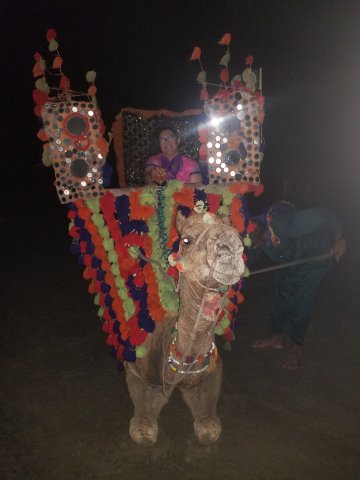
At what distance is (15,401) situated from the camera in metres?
3.61

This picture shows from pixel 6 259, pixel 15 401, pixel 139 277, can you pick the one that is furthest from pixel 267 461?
pixel 6 259

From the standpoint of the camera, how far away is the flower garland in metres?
2.71

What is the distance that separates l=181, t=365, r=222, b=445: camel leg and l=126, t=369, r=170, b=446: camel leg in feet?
0.67

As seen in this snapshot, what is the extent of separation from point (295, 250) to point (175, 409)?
6.22 ft

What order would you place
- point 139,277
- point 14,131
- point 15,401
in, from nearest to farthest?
point 139,277 < point 15,401 < point 14,131

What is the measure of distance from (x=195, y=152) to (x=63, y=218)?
425 inches

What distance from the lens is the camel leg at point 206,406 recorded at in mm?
2658

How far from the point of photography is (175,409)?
3473 millimetres

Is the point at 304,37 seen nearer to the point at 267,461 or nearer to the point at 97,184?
the point at 97,184

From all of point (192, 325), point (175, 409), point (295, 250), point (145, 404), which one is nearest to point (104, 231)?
point (192, 325)

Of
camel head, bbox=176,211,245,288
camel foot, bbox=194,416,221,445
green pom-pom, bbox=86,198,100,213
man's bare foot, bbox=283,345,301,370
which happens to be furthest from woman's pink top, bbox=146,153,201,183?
camel foot, bbox=194,416,221,445

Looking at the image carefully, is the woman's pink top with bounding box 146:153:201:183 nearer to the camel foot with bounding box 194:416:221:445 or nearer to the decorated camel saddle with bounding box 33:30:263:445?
the decorated camel saddle with bounding box 33:30:263:445

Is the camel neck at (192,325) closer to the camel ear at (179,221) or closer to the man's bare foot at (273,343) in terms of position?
the camel ear at (179,221)

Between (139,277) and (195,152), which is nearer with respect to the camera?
(139,277)
